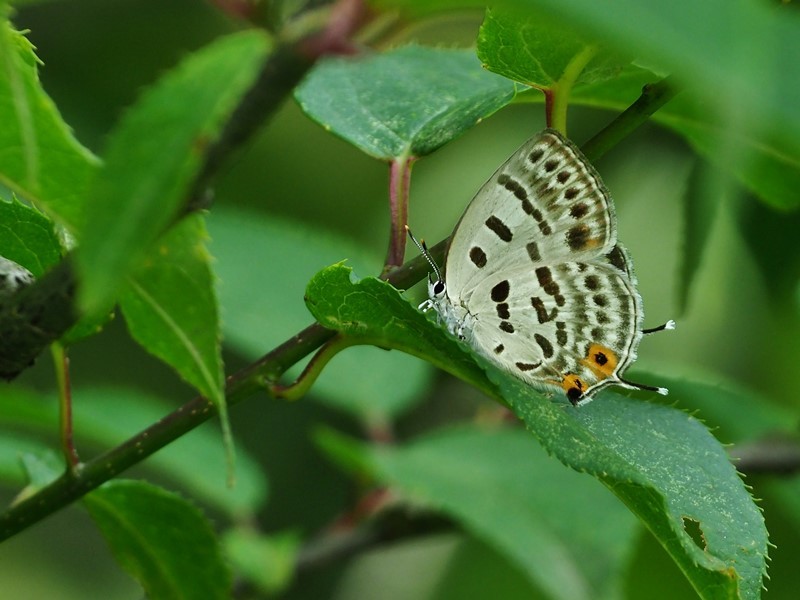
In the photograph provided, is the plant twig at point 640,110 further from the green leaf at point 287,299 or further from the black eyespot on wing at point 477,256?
the green leaf at point 287,299

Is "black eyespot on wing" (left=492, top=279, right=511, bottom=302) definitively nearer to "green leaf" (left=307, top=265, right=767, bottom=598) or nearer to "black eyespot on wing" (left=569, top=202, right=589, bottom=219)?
"black eyespot on wing" (left=569, top=202, right=589, bottom=219)

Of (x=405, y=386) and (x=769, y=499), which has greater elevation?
(x=405, y=386)

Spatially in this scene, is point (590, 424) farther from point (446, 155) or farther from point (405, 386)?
point (446, 155)

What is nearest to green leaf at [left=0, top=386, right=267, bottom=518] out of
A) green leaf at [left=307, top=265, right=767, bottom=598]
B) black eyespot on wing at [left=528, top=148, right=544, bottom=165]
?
black eyespot on wing at [left=528, top=148, right=544, bottom=165]

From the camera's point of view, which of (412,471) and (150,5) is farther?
(150,5)

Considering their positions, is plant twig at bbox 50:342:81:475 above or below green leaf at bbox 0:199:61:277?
below

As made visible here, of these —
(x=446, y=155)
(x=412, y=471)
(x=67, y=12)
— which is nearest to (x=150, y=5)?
(x=67, y=12)

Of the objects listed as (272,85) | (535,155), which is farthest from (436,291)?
(272,85)
